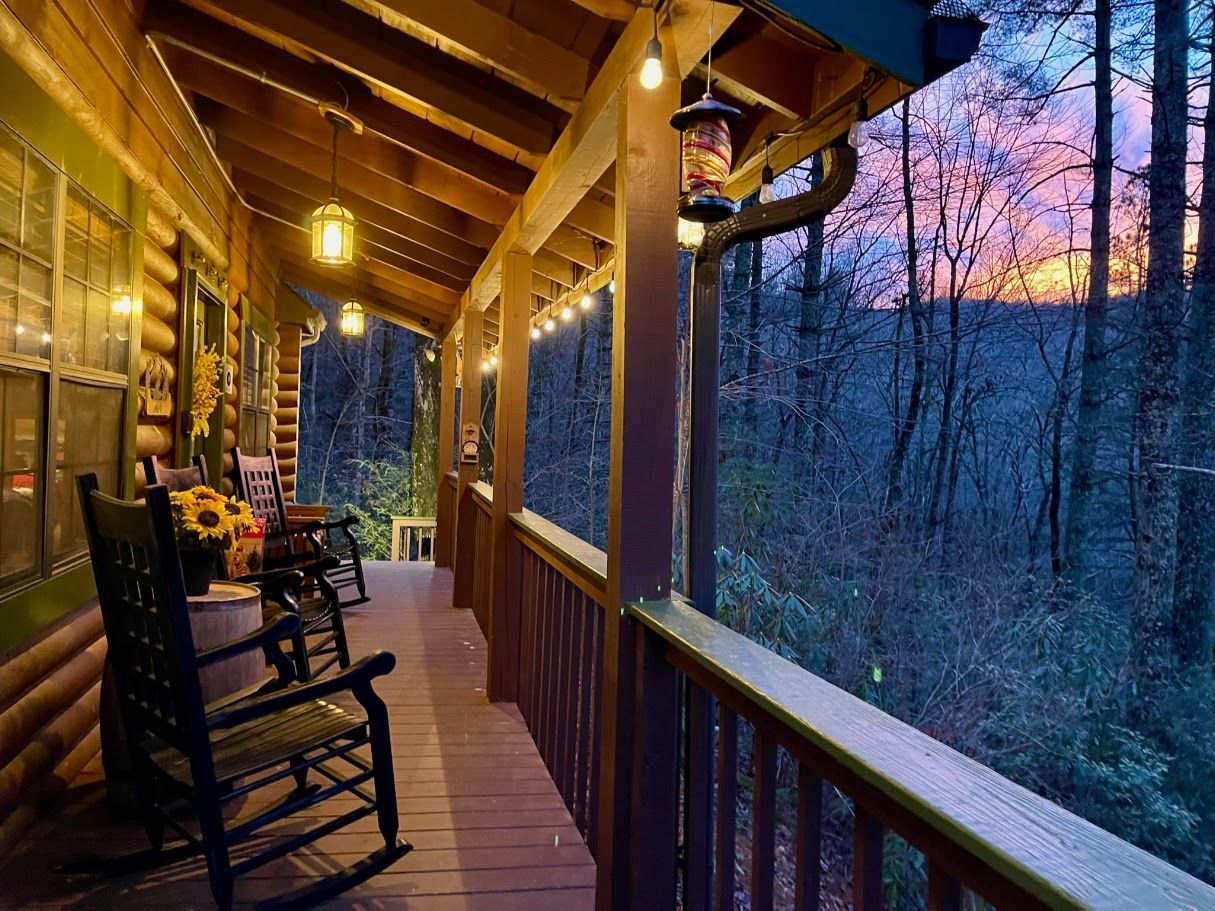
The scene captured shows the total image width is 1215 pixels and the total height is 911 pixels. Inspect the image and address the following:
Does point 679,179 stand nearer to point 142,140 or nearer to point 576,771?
point 576,771

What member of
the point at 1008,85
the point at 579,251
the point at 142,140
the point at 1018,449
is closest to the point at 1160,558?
the point at 1018,449

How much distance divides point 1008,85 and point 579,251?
7.35 meters

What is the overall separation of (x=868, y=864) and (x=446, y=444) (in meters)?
6.45

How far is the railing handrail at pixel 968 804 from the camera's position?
691 millimetres

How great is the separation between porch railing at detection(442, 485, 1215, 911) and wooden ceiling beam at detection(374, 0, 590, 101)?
1455 millimetres

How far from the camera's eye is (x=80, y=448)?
8.77 ft

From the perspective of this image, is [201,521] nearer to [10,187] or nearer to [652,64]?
[10,187]

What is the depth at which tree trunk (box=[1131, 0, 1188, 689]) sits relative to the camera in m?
7.27

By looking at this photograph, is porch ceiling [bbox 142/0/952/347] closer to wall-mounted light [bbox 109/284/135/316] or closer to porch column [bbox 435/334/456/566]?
wall-mounted light [bbox 109/284/135/316]

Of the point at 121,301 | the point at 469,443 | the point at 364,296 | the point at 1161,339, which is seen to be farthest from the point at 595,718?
the point at 1161,339

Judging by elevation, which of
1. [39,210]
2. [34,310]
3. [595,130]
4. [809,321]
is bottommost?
[34,310]

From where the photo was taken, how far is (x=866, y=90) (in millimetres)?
1843

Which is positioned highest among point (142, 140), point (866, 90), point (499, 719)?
point (142, 140)

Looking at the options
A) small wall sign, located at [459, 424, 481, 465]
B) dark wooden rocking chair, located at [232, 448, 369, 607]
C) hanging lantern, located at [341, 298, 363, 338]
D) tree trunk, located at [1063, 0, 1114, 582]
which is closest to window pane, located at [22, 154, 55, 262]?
dark wooden rocking chair, located at [232, 448, 369, 607]
